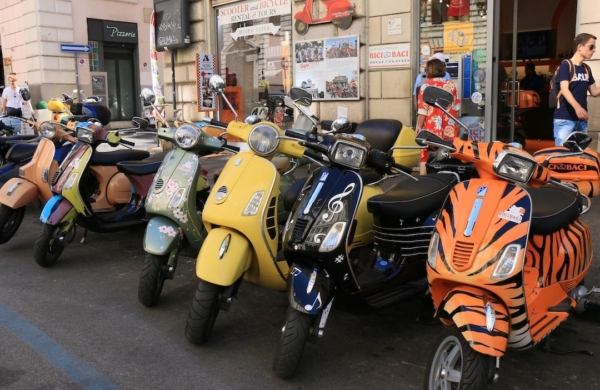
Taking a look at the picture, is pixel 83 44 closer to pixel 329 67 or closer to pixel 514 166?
pixel 329 67

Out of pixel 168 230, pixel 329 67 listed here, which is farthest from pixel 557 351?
pixel 329 67

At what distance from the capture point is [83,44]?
22.0 meters

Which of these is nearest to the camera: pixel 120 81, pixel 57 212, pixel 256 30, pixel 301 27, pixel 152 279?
pixel 152 279

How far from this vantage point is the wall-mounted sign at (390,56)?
8.82 m

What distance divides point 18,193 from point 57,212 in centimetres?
80

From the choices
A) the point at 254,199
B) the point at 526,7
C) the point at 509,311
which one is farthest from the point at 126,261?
the point at 526,7

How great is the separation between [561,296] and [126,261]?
3.70 metres

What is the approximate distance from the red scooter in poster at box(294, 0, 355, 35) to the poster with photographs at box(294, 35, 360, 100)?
0.73 feet

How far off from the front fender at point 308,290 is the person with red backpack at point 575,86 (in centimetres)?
402

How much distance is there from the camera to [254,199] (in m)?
3.61

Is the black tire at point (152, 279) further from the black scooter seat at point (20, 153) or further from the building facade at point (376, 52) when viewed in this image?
the building facade at point (376, 52)

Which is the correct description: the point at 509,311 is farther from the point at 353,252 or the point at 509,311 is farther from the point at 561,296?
the point at 353,252

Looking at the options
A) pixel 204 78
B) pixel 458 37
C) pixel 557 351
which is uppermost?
pixel 458 37

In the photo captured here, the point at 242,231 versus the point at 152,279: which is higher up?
A: the point at 242,231
